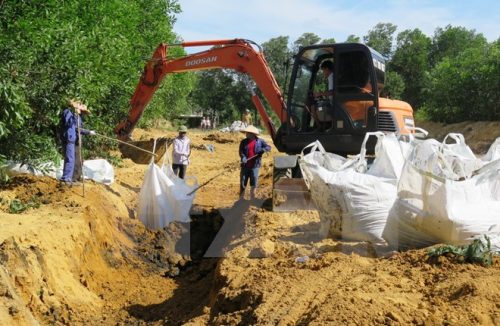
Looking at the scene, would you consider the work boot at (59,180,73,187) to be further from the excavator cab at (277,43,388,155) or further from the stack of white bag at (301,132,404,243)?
the stack of white bag at (301,132,404,243)

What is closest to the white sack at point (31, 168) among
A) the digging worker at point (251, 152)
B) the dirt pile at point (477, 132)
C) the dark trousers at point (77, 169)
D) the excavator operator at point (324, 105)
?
the dark trousers at point (77, 169)

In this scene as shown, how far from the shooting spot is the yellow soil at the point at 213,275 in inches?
170

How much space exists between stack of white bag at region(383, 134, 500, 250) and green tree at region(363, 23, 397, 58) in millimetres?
45686

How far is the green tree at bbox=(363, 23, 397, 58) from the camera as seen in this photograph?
50312mm

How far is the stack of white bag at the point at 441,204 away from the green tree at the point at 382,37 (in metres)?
45.7

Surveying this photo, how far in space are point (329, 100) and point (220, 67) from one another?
111 inches

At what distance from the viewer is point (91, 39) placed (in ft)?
29.4

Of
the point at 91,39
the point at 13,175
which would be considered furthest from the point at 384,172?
the point at 13,175

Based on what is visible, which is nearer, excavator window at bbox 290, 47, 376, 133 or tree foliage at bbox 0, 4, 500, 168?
tree foliage at bbox 0, 4, 500, 168

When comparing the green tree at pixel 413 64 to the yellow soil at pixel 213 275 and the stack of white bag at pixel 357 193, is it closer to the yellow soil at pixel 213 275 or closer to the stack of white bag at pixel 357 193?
the yellow soil at pixel 213 275

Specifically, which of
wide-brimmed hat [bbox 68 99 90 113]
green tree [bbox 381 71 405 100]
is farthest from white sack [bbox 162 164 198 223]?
green tree [bbox 381 71 405 100]

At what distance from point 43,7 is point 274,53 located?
1568 inches

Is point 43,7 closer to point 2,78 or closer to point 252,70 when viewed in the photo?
point 2,78

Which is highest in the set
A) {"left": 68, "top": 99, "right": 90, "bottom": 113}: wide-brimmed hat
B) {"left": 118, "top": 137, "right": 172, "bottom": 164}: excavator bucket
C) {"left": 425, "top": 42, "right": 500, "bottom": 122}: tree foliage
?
{"left": 425, "top": 42, "right": 500, "bottom": 122}: tree foliage
